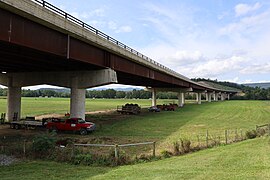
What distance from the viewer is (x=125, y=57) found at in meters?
37.8

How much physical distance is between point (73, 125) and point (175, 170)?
61.3 feet

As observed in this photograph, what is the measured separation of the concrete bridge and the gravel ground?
23.1 feet

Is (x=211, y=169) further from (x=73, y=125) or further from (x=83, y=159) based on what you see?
(x=73, y=125)

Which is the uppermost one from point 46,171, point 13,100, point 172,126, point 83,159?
point 13,100

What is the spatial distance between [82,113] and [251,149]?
66.3 feet

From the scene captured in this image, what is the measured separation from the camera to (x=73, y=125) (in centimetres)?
3019

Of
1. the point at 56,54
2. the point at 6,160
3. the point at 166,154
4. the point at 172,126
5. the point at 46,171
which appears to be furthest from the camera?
the point at 172,126

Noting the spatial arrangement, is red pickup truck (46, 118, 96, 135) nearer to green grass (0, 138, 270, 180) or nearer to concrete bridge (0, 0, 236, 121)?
concrete bridge (0, 0, 236, 121)

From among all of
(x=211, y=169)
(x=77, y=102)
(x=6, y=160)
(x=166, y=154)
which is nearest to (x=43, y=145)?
(x=6, y=160)

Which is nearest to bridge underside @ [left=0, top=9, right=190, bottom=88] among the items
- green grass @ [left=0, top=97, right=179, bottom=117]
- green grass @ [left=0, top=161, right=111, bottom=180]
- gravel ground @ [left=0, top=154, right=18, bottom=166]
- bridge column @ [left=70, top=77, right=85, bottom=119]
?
bridge column @ [left=70, top=77, right=85, bottom=119]

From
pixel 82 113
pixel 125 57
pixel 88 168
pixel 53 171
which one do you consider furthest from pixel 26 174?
pixel 125 57

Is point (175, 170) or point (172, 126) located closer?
point (175, 170)

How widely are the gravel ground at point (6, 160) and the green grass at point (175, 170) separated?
103cm

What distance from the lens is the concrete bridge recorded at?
62.1 ft
